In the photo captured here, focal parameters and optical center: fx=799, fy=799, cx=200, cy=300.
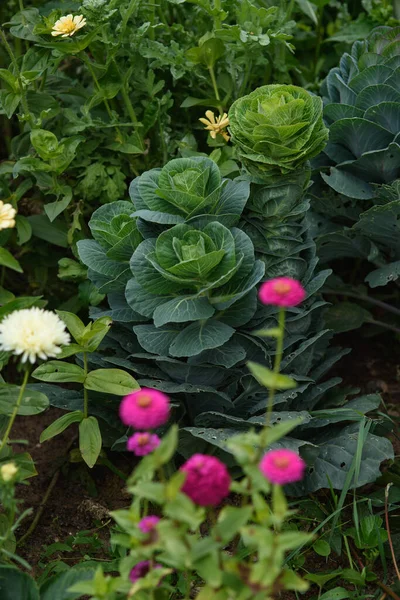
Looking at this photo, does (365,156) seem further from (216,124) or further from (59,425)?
(59,425)

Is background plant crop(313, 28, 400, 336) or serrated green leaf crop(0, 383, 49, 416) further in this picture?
background plant crop(313, 28, 400, 336)

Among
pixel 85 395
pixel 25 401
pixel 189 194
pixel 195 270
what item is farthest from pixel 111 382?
pixel 189 194

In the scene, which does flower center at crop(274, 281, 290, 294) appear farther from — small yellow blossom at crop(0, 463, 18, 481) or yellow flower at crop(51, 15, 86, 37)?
yellow flower at crop(51, 15, 86, 37)

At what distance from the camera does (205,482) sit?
1.06m

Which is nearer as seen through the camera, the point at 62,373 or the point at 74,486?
the point at 62,373

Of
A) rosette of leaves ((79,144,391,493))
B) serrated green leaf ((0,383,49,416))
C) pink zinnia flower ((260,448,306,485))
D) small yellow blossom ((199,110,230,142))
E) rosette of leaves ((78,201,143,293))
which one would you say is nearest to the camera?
pink zinnia flower ((260,448,306,485))

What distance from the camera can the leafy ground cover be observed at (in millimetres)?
1746

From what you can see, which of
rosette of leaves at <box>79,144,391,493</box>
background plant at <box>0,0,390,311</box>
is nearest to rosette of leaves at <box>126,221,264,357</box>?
rosette of leaves at <box>79,144,391,493</box>

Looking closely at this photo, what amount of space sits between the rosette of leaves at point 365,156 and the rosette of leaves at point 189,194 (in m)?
0.36

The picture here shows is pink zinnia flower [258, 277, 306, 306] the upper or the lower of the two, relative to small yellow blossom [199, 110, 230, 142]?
upper

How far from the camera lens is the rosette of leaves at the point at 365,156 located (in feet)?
6.77

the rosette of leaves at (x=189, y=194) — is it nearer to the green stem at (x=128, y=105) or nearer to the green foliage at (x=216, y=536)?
the green stem at (x=128, y=105)

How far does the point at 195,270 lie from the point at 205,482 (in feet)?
2.30

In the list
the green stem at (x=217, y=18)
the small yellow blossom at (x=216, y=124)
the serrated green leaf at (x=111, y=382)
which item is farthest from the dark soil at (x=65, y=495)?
the green stem at (x=217, y=18)
